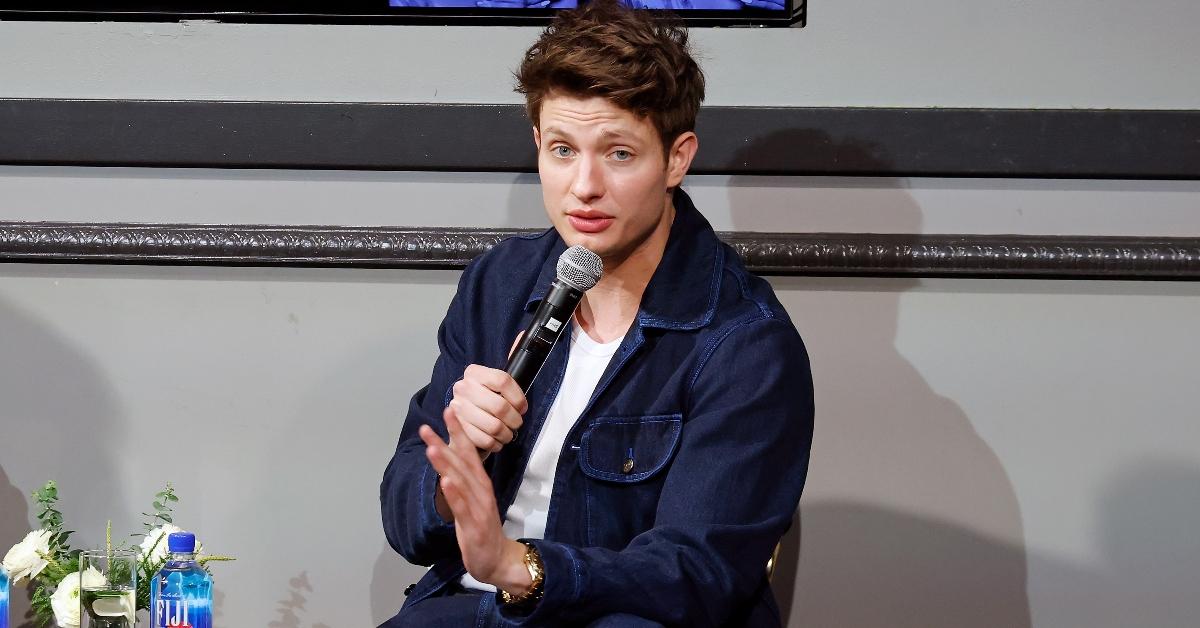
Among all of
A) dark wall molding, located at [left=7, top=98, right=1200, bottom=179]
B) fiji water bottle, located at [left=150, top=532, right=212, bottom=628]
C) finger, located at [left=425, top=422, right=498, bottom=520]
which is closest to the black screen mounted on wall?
dark wall molding, located at [left=7, top=98, right=1200, bottom=179]

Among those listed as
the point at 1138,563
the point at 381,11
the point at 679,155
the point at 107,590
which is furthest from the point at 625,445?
the point at 1138,563

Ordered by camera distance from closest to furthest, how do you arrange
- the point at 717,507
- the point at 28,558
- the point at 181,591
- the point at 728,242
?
the point at 717,507 → the point at 181,591 → the point at 28,558 → the point at 728,242

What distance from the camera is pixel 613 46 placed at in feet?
5.42

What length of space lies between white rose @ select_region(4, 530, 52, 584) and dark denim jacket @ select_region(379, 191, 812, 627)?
22.5 inches

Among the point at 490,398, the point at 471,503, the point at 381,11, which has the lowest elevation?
the point at 471,503

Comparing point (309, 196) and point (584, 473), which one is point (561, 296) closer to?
point (584, 473)

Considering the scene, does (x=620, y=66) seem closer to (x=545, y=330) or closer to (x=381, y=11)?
(x=545, y=330)

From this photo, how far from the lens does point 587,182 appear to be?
1653 millimetres

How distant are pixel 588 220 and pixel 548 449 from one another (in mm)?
310

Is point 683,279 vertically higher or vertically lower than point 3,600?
higher

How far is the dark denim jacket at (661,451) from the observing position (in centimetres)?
152

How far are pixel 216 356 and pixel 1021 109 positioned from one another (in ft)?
4.87

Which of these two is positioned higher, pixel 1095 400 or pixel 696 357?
pixel 696 357

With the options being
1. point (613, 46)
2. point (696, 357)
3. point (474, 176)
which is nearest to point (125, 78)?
point (474, 176)
